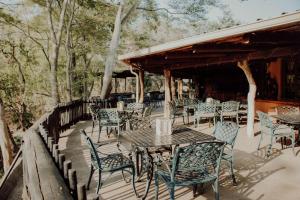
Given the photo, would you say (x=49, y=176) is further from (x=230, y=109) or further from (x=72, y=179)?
(x=230, y=109)

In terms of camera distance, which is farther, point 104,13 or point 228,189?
point 104,13

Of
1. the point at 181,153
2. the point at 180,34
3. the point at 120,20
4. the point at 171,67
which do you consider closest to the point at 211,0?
the point at 120,20

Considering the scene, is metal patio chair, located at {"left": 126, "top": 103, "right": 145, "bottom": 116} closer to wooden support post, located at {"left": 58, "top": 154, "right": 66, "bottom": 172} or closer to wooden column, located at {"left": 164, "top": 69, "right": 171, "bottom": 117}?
wooden column, located at {"left": 164, "top": 69, "right": 171, "bottom": 117}

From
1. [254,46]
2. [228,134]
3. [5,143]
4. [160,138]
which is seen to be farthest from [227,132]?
[5,143]

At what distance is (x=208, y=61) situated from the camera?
989 cm

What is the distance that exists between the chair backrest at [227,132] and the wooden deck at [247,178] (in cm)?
70

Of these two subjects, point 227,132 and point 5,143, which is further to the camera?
point 5,143

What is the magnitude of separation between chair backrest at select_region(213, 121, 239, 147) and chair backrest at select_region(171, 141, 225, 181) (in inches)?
34.6

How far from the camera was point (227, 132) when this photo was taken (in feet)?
14.9

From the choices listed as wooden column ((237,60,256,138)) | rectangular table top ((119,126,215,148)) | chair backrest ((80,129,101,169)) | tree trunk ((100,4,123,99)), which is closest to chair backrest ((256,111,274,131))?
wooden column ((237,60,256,138))

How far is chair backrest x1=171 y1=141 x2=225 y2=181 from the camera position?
3.30m

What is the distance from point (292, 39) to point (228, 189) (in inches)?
143

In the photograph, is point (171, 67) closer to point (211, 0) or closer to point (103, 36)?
point (211, 0)

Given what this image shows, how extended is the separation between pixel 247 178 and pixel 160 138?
1702 mm
